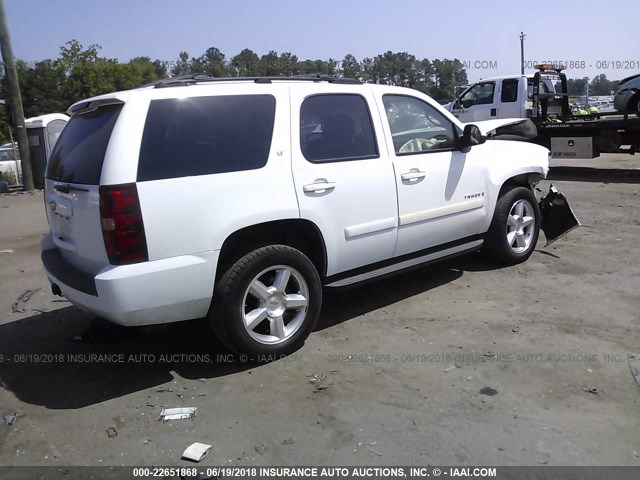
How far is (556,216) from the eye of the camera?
257 inches

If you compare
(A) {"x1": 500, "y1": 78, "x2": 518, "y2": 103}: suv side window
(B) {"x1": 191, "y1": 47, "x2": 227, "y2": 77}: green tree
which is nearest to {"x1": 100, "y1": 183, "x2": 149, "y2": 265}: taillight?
(B) {"x1": 191, "y1": 47, "x2": 227, "y2": 77}: green tree

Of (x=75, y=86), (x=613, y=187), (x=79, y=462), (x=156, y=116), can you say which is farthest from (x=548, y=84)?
(x=75, y=86)

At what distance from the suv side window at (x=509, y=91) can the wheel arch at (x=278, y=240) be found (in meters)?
12.7

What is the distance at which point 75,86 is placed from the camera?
154 ft

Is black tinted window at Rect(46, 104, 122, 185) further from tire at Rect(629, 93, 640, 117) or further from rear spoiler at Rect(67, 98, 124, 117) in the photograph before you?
tire at Rect(629, 93, 640, 117)

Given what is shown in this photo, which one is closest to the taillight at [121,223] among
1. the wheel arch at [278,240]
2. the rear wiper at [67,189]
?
the rear wiper at [67,189]

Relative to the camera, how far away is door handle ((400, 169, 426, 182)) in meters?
4.75

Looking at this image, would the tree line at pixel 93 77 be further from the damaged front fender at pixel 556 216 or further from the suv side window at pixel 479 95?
the damaged front fender at pixel 556 216

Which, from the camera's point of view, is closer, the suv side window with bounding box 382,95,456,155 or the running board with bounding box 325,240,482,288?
the running board with bounding box 325,240,482,288

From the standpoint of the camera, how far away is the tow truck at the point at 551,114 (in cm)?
1254

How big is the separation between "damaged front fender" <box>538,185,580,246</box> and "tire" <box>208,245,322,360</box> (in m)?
3.47

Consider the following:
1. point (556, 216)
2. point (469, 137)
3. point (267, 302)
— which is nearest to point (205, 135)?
point (267, 302)

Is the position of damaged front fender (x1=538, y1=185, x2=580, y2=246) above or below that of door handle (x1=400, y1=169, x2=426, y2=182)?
below

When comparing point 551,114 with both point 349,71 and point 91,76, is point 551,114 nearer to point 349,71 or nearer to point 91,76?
point 349,71
